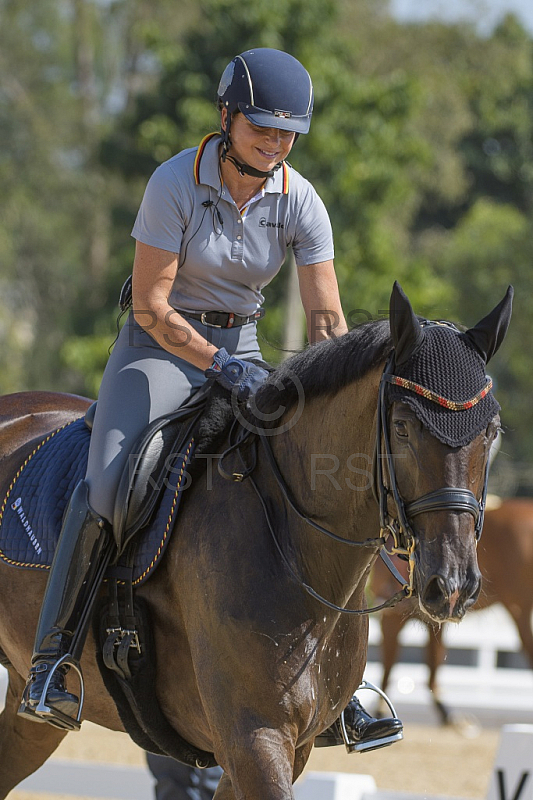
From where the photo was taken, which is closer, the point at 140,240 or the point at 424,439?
the point at 424,439

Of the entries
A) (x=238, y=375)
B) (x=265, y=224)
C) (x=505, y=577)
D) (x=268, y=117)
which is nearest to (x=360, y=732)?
(x=238, y=375)

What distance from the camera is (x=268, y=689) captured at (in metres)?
3.14

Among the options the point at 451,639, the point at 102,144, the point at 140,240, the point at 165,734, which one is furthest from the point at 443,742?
the point at 102,144

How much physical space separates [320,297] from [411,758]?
6333 mm

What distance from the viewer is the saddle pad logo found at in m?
3.90

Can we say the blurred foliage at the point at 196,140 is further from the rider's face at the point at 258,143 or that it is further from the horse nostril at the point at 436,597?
the horse nostril at the point at 436,597

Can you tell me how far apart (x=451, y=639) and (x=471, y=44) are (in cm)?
2650

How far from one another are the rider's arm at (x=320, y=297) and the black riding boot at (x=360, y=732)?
1.42 meters

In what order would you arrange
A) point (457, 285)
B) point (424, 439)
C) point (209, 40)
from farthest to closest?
point (457, 285), point (209, 40), point (424, 439)

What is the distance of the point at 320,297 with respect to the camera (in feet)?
12.5

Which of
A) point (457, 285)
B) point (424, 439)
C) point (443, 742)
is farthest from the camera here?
point (457, 285)

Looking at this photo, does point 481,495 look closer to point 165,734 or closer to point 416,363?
point 416,363

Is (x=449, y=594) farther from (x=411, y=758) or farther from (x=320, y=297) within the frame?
(x=411, y=758)

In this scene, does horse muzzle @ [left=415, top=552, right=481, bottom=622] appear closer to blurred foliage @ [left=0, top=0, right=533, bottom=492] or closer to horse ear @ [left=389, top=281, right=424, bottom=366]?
horse ear @ [left=389, top=281, right=424, bottom=366]
